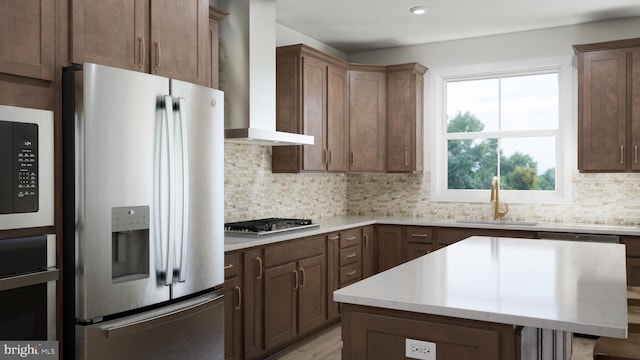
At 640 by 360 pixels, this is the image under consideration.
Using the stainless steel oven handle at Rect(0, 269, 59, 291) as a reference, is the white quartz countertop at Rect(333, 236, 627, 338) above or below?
below

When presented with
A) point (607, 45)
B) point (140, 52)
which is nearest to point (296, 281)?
point (140, 52)

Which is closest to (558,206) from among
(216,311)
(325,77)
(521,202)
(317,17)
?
(521,202)

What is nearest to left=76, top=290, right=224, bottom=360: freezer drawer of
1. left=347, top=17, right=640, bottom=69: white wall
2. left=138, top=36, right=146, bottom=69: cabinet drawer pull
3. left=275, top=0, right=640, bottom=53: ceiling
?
left=138, top=36, right=146, bottom=69: cabinet drawer pull

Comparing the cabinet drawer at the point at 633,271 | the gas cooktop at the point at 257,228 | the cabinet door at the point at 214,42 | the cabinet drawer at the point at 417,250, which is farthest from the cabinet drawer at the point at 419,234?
the cabinet door at the point at 214,42

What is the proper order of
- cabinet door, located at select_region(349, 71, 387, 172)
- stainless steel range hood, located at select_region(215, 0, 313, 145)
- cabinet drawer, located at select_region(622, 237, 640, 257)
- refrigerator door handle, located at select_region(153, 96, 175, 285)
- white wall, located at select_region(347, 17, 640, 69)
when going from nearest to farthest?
refrigerator door handle, located at select_region(153, 96, 175, 285) < stainless steel range hood, located at select_region(215, 0, 313, 145) < cabinet drawer, located at select_region(622, 237, 640, 257) < white wall, located at select_region(347, 17, 640, 69) < cabinet door, located at select_region(349, 71, 387, 172)

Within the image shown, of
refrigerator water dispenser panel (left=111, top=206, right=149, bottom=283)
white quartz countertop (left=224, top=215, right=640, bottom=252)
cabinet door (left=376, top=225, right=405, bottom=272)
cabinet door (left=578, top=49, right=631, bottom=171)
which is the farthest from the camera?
cabinet door (left=376, top=225, right=405, bottom=272)

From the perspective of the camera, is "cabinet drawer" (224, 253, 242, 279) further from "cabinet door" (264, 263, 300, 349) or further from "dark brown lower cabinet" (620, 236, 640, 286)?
→ "dark brown lower cabinet" (620, 236, 640, 286)

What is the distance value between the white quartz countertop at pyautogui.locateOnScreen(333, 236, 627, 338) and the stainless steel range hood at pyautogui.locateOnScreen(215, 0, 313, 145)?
1709mm

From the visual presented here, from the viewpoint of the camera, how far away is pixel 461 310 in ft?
5.59

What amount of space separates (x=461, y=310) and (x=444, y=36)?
4.13 meters

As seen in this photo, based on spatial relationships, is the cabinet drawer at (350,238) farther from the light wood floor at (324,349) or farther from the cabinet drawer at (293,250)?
the light wood floor at (324,349)

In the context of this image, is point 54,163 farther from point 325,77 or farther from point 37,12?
point 325,77

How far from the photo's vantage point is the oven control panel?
1.90 m
